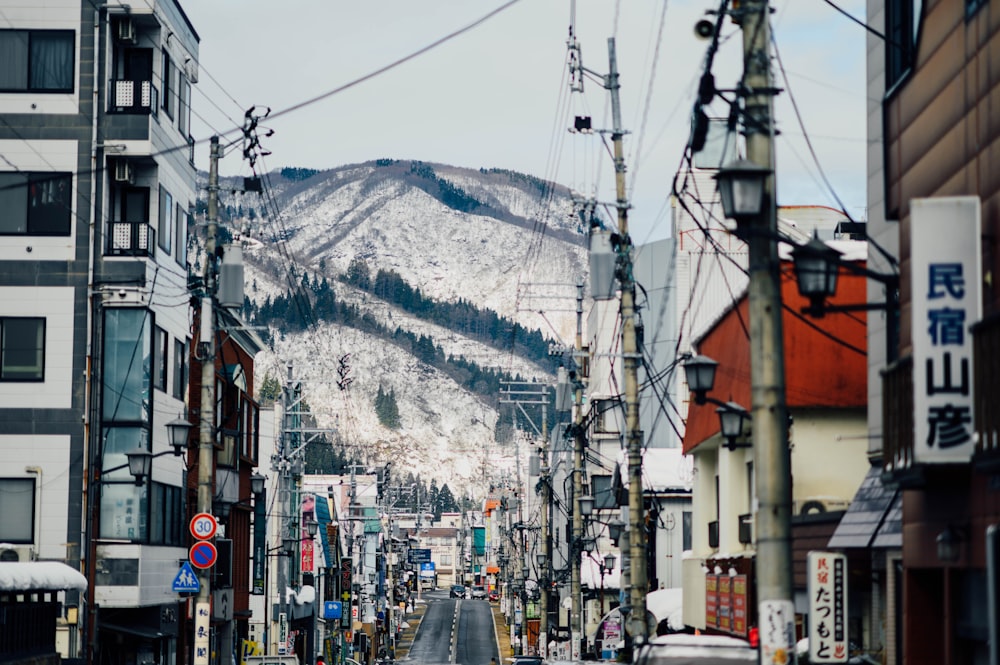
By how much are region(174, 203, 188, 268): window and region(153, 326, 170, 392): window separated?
3.33 m

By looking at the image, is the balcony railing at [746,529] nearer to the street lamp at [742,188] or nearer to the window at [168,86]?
the street lamp at [742,188]

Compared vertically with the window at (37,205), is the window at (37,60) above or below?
above

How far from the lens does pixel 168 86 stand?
43312 millimetres

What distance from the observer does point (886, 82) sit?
74.8 ft

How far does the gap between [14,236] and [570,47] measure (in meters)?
16.8

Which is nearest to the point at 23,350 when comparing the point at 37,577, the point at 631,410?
the point at 37,577

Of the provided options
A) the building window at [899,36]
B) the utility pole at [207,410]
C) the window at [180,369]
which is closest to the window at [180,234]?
the window at [180,369]

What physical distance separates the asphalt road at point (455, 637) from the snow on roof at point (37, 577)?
68502 millimetres

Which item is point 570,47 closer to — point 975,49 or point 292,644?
point 975,49

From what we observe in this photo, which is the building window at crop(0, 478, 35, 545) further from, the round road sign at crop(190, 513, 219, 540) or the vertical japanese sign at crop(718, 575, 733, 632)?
the vertical japanese sign at crop(718, 575, 733, 632)

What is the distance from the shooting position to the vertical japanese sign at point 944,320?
50.3 feet

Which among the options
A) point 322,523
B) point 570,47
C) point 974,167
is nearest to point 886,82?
point 974,167

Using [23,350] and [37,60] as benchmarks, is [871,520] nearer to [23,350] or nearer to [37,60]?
[23,350]

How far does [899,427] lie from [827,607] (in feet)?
20.2
